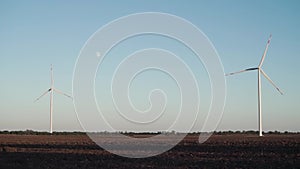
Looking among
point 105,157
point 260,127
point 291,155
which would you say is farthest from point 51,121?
point 291,155

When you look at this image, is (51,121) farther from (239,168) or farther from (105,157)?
(239,168)

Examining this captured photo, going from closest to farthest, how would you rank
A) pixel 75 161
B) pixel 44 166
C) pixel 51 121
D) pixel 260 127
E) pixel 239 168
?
pixel 239 168, pixel 44 166, pixel 75 161, pixel 260 127, pixel 51 121

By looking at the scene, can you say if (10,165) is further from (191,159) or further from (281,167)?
(281,167)

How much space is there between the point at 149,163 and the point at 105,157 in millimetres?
6344

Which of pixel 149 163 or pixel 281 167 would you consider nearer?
pixel 281 167

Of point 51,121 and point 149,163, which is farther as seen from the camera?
point 51,121

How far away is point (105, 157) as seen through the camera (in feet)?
133

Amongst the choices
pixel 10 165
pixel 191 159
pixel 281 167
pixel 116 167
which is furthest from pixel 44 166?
pixel 281 167

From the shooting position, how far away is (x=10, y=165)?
112ft

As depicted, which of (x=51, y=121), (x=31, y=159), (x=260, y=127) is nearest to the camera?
(x=31, y=159)

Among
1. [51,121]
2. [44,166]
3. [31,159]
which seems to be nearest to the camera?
[44,166]

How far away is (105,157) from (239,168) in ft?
43.1

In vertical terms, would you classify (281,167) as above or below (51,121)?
below

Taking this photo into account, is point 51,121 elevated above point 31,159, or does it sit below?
above
